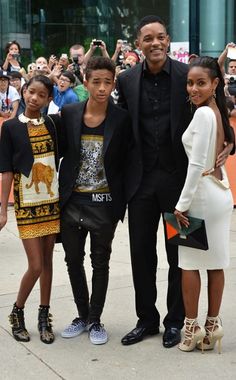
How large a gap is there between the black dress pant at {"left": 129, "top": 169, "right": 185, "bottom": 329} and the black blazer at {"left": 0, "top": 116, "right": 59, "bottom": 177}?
2.29 ft

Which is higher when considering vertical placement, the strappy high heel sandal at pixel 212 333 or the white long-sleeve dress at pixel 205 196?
the white long-sleeve dress at pixel 205 196

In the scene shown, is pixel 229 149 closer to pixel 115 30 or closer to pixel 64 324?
pixel 64 324

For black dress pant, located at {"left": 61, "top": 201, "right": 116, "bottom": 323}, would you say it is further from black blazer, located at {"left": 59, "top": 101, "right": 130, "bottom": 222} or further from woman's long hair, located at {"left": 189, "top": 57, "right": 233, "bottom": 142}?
woman's long hair, located at {"left": 189, "top": 57, "right": 233, "bottom": 142}

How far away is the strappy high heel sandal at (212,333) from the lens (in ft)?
13.0

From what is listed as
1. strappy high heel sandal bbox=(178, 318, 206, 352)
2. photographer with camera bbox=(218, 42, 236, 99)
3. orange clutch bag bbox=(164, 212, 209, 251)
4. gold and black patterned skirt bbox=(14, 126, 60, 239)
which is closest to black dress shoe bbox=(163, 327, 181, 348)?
strappy high heel sandal bbox=(178, 318, 206, 352)

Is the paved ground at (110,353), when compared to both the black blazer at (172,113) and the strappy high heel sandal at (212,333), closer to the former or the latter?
the strappy high heel sandal at (212,333)

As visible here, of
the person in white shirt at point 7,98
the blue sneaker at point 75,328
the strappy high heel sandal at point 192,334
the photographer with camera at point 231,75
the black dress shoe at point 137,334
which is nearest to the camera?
the strappy high heel sandal at point 192,334

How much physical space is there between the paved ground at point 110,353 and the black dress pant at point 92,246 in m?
0.29

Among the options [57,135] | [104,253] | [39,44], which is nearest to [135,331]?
[104,253]

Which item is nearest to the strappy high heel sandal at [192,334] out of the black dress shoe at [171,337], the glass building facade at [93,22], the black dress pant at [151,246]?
the black dress shoe at [171,337]

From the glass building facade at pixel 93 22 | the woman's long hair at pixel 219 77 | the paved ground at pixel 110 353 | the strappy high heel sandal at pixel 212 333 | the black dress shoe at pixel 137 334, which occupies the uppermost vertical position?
the glass building facade at pixel 93 22

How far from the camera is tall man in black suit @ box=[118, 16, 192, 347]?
397 centimetres

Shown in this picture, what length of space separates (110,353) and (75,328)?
0.40 meters

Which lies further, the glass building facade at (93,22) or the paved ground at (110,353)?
the glass building facade at (93,22)
